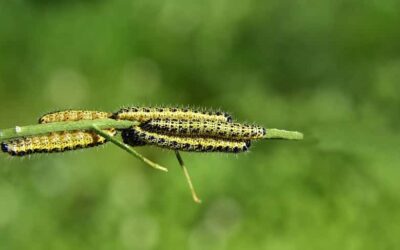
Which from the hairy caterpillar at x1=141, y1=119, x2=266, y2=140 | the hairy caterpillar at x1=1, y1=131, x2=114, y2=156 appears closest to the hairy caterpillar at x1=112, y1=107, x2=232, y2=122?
the hairy caterpillar at x1=141, y1=119, x2=266, y2=140

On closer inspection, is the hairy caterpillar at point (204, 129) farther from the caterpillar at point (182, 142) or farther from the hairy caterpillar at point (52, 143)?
the hairy caterpillar at point (52, 143)

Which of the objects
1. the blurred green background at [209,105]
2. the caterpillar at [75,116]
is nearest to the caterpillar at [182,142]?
the caterpillar at [75,116]

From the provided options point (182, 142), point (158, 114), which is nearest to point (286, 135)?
point (182, 142)

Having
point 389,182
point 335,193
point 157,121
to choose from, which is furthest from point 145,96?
point 157,121

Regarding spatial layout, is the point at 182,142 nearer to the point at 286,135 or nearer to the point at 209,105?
the point at 286,135

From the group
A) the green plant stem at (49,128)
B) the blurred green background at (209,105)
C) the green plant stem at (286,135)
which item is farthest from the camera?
the blurred green background at (209,105)

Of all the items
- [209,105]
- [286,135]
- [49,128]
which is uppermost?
[209,105]

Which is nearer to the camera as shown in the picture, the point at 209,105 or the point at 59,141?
the point at 59,141
